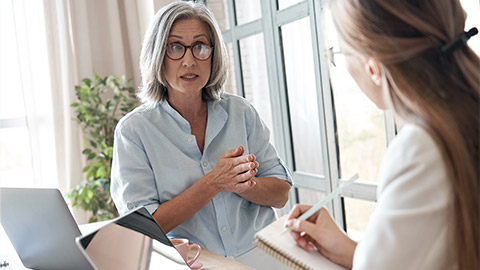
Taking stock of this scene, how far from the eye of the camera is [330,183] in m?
3.07

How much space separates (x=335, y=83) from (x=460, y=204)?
2241 millimetres

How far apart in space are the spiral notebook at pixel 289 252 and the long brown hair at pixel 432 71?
0.27m

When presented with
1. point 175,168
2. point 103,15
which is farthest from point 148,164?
point 103,15

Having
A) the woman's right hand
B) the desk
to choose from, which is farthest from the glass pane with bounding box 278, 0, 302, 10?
the desk

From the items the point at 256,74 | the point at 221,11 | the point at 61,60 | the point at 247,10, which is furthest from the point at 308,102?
the point at 61,60

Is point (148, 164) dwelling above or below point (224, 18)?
below

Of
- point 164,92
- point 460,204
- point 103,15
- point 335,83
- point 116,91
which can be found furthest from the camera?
→ point 103,15

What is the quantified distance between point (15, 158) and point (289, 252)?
3510 millimetres

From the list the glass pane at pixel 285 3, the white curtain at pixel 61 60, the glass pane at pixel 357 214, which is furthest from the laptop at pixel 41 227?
the white curtain at pixel 61 60

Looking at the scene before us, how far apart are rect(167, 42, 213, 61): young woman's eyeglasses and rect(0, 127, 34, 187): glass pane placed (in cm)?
263

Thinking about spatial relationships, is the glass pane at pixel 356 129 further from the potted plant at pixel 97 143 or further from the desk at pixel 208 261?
the potted plant at pixel 97 143

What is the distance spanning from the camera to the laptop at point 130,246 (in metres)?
1.05

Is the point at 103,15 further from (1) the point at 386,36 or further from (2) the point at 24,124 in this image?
(1) the point at 386,36

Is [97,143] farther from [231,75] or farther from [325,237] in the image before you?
[325,237]
